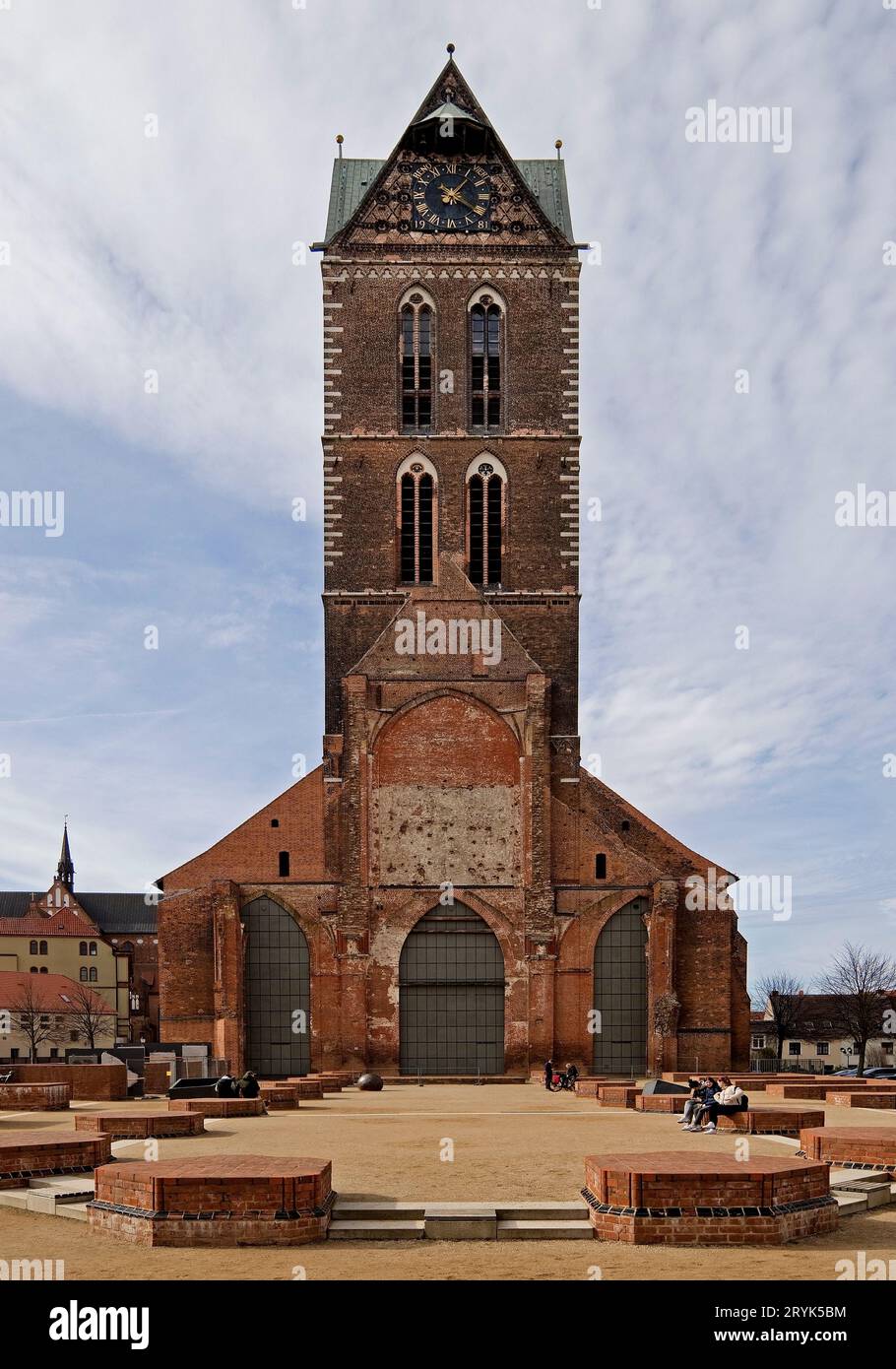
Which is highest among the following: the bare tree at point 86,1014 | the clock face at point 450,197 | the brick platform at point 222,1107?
the clock face at point 450,197

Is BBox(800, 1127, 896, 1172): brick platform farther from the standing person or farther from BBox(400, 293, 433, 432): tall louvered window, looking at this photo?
BBox(400, 293, 433, 432): tall louvered window

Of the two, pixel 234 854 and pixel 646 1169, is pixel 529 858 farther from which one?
pixel 646 1169

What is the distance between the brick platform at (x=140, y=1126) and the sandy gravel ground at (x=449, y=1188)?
0.45 meters

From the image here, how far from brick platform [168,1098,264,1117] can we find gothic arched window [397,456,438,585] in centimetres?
2719

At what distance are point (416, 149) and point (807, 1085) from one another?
3754 centimetres

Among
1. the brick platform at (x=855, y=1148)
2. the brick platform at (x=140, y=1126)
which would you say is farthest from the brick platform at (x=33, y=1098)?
the brick platform at (x=855, y=1148)

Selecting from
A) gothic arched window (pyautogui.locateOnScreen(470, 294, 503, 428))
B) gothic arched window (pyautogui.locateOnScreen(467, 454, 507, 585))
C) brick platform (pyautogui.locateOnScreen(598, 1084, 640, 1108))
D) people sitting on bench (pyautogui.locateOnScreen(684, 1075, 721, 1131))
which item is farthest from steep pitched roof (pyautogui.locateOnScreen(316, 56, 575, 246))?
people sitting on bench (pyautogui.locateOnScreen(684, 1075, 721, 1131))

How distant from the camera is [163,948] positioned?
4441 centimetres

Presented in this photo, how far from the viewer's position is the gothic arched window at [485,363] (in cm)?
5062

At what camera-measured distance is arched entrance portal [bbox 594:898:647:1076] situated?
143 feet

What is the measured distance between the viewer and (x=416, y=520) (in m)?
49.7

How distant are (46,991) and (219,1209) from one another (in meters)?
83.0

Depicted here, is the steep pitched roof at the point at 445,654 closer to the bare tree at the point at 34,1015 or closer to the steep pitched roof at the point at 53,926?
the bare tree at the point at 34,1015
